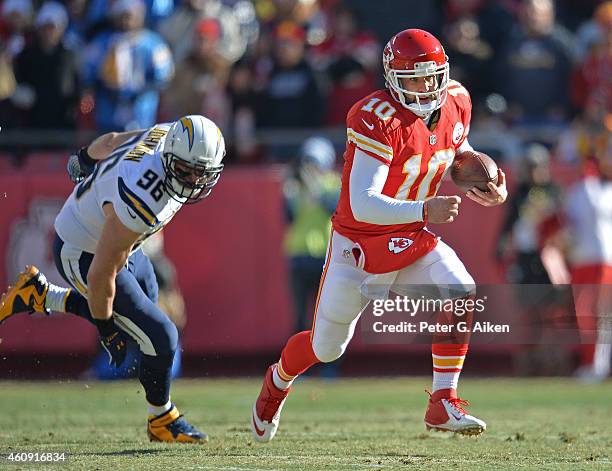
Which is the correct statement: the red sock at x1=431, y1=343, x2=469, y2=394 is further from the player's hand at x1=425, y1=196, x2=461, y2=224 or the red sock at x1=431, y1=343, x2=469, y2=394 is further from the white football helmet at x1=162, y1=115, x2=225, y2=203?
the white football helmet at x1=162, y1=115, x2=225, y2=203

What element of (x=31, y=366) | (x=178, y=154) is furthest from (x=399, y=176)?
(x=31, y=366)

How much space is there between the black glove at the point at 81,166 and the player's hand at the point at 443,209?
1.95 meters

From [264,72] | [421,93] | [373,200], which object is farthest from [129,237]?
[264,72]

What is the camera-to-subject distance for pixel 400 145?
20.6 feet

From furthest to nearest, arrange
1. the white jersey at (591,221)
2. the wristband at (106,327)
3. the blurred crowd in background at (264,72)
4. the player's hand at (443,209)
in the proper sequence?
the blurred crowd in background at (264,72) < the white jersey at (591,221) < the wristband at (106,327) < the player's hand at (443,209)

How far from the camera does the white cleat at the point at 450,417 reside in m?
6.15

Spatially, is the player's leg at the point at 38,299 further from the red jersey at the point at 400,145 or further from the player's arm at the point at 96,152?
the red jersey at the point at 400,145

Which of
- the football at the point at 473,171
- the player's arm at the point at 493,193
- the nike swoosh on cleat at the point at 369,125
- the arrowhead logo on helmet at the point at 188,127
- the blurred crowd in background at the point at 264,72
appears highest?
the nike swoosh on cleat at the point at 369,125

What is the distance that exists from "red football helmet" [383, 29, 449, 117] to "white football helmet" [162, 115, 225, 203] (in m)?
0.92

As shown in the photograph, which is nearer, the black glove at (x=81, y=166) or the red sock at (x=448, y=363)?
the red sock at (x=448, y=363)

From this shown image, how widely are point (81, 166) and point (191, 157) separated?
1.01m

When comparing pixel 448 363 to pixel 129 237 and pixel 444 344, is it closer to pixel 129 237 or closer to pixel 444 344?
pixel 444 344

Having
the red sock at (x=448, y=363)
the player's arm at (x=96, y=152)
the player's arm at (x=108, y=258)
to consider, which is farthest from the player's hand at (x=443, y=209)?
the player's arm at (x=96, y=152)

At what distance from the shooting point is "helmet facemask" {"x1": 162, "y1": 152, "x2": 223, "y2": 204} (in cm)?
624
